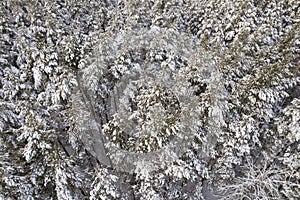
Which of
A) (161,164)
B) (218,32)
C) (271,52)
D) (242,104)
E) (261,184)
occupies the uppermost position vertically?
(218,32)

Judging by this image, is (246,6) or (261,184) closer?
(261,184)

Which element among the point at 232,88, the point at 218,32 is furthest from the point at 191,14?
the point at 232,88

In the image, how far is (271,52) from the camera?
17609 mm

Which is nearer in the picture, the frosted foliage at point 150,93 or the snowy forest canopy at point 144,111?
the snowy forest canopy at point 144,111

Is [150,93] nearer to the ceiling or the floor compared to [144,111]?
nearer to the ceiling

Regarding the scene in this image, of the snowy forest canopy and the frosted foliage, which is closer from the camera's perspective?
the snowy forest canopy

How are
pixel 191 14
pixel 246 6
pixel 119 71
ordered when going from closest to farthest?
pixel 119 71, pixel 246 6, pixel 191 14

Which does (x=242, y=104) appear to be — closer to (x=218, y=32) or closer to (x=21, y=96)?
(x=218, y=32)

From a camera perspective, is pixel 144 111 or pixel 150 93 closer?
pixel 144 111

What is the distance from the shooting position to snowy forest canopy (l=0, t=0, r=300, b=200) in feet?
42.5

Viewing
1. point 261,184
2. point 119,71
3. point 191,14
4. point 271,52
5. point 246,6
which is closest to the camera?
point 261,184

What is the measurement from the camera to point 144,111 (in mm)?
13977

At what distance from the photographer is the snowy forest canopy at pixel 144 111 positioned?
510 inches

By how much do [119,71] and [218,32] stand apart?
9331mm
